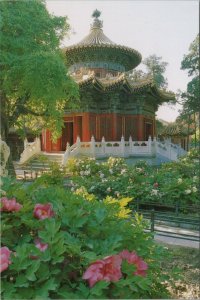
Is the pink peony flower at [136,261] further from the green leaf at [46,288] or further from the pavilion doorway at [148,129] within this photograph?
the pavilion doorway at [148,129]

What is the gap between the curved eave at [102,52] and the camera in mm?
22156

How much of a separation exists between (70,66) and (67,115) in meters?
Answer: 4.85

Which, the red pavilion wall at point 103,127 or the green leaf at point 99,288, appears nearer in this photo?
the green leaf at point 99,288

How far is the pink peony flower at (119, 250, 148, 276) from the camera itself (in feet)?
5.45

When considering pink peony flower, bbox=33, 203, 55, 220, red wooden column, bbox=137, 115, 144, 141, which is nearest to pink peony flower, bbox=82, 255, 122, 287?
pink peony flower, bbox=33, 203, 55, 220

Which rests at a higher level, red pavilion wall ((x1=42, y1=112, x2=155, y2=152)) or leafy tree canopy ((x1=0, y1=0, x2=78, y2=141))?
leafy tree canopy ((x1=0, y1=0, x2=78, y2=141))

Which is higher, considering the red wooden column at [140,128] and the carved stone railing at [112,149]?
the red wooden column at [140,128]

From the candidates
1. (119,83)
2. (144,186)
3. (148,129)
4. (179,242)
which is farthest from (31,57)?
(148,129)

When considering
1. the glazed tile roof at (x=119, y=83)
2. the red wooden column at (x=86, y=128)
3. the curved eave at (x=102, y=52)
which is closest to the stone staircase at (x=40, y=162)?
the red wooden column at (x=86, y=128)

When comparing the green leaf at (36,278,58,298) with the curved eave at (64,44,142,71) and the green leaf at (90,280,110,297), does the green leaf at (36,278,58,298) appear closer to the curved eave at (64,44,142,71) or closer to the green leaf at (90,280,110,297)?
the green leaf at (90,280,110,297)

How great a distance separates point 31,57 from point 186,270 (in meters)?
9.56

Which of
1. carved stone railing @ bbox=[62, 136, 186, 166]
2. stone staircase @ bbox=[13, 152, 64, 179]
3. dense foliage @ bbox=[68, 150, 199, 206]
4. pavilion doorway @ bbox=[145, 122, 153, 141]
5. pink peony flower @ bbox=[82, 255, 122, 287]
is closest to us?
pink peony flower @ bbox=[82, 255, 122, 287]

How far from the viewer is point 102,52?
2264 centimetres

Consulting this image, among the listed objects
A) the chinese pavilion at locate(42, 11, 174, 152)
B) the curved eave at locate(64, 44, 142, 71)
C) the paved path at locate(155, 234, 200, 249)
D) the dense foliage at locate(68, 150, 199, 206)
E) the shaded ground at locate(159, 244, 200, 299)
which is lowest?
the shaded ground at locate(159, 244, 200, 299)
